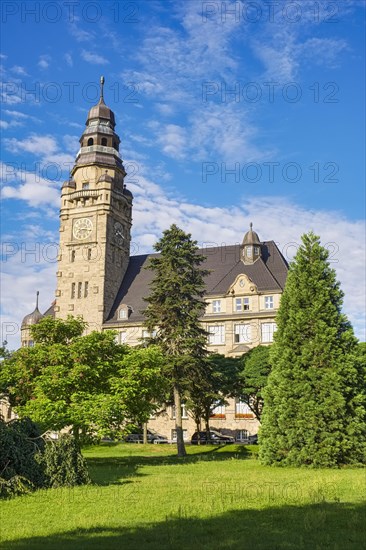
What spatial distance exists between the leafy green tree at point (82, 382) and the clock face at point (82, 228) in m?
34.6

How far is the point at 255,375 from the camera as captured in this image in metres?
43.2

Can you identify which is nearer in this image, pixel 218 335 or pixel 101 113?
pixel 218 335

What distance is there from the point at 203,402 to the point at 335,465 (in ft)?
60.5

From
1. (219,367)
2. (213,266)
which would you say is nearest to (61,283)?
(213,266)

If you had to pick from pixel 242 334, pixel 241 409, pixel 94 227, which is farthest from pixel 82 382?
pixel 94 227

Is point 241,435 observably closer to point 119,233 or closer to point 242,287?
point 242,287

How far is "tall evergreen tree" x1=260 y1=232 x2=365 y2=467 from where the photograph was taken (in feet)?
85.0

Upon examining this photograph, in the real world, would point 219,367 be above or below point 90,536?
above

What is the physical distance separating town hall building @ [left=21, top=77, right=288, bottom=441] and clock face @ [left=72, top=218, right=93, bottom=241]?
0.37 feet

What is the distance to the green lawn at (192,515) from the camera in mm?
10023

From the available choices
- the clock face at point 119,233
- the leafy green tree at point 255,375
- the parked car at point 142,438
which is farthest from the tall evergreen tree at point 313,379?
the clock face at point 119,233

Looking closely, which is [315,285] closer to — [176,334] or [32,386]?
[176,334]

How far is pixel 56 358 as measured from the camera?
87.4 feet

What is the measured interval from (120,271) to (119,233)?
437 centimetres
